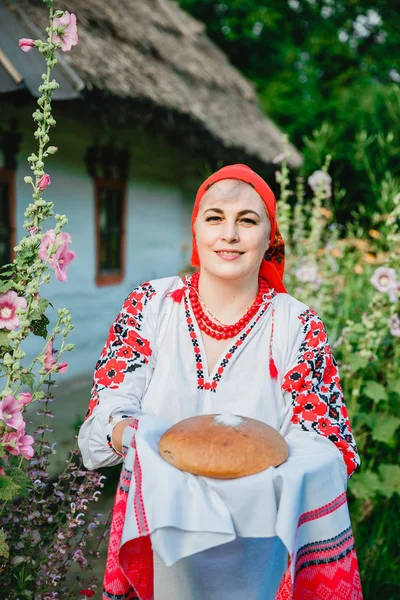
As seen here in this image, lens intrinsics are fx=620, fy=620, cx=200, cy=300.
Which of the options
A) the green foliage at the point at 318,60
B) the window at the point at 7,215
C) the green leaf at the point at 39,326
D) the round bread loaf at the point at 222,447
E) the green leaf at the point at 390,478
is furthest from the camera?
the green foliage at the point at 318,60

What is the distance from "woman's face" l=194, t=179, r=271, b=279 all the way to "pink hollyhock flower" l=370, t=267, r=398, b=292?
1.25 metres

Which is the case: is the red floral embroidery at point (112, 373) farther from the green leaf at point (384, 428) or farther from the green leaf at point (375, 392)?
the green leaf at point (384, 428)

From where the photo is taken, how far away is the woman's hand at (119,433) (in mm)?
1411

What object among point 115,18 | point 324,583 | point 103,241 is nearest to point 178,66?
point 115,18

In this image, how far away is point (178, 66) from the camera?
7.12 m

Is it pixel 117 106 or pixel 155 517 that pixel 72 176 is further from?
pixel 155 517

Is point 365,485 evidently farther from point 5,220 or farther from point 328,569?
point 5,220

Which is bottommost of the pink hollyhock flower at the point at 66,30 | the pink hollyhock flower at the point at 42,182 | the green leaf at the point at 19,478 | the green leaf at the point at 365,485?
the green leaf at the point at 365,485

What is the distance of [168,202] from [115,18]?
217cm

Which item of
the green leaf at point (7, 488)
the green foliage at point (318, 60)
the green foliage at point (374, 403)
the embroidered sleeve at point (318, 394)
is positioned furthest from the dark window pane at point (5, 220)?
the green foliage at point (318, 60)

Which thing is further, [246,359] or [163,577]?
[246,359]

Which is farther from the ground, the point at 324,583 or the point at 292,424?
the point at 292,424

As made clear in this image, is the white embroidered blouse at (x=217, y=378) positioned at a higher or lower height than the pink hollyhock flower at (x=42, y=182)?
lower

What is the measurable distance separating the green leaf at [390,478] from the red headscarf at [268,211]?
4.76ft
